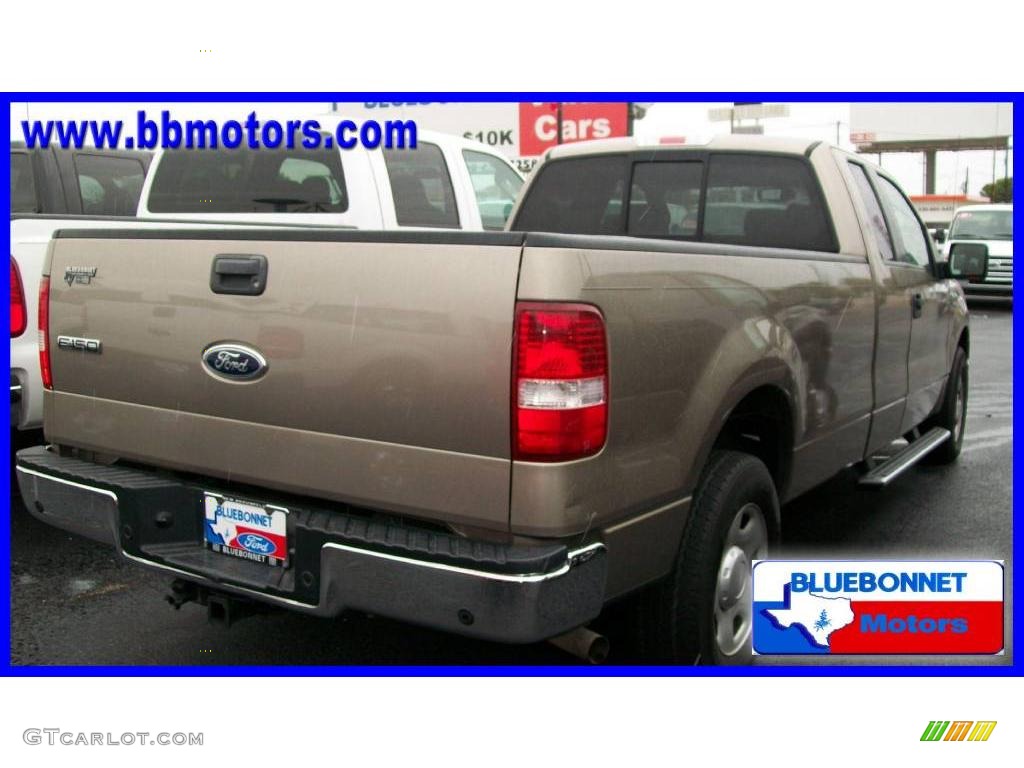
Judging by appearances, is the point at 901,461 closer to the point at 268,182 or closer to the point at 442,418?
the point at 442,418

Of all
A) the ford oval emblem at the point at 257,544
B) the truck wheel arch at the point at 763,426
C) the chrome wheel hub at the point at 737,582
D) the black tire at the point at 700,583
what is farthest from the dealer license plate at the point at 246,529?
the chrome wheel hub at the point at 737,582

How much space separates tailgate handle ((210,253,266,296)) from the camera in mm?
2775

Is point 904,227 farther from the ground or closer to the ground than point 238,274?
farther from the ground

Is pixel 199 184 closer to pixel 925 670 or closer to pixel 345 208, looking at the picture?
pixel 345 208

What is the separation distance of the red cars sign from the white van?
1533 cm

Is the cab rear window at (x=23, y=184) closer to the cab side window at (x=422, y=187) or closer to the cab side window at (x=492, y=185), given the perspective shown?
the cab side window at (x=422, y=187)

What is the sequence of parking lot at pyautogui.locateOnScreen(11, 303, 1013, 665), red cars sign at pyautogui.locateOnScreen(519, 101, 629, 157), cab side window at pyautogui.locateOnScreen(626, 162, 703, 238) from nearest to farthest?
parking lot at pyautogui.locateOnScreen(11, 303, 1013, 665)
cab side window at pyautogui.locateOnScreen(626, 162, 703, 238)
red cars sign at pyautogui.locateOnScreen(519, 101, 629, 157)

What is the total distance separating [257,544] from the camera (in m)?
2.87

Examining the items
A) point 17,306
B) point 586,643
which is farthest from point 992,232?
point 586,643

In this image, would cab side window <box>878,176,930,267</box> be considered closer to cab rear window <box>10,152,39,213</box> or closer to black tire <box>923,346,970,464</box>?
black tire <box>923,346,970,464</box>

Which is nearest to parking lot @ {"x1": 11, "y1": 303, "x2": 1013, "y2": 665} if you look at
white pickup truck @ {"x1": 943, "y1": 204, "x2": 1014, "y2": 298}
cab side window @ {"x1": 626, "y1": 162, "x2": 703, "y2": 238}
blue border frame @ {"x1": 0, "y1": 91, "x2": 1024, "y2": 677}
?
blue border frame @ {"x1": 0, "y1": 91, "x2": 1024, "y2": 677}

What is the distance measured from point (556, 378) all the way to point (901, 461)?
9.21 ft

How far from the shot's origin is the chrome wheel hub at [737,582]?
10.3 ft

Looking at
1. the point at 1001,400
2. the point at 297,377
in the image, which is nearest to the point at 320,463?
the point at 297,377
